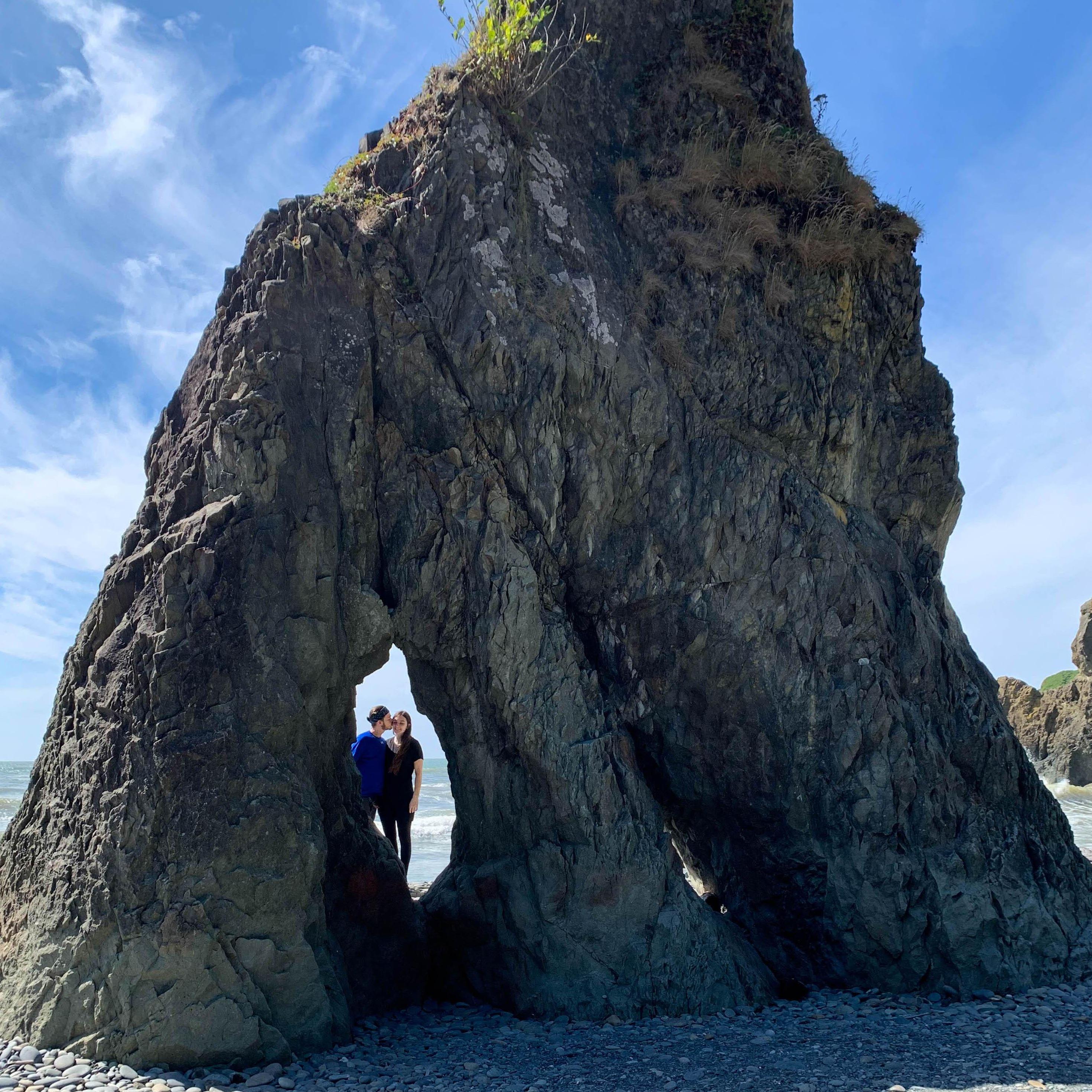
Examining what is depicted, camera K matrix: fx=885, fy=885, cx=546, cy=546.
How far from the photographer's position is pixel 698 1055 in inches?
255

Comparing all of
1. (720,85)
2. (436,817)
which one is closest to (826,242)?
(720,85)

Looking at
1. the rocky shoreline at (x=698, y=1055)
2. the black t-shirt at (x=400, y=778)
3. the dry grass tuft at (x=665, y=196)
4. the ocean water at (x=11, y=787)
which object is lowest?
the rocky shoreline at (x=698, y=1055)

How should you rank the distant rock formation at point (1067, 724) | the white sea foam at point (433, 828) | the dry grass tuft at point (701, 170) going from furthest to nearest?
the distant rock formation at point (1067, 724) < the white sea foam at point (433, 828) < the dry grass tuft at point (701, 170)

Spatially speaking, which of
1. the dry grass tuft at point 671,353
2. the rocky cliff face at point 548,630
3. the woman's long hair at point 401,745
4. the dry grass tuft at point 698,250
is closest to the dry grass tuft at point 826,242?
the rocky cliff face at point 548,630

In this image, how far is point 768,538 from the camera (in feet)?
29.2

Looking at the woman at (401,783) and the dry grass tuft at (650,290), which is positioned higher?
the dry grass tuft at (650,290)

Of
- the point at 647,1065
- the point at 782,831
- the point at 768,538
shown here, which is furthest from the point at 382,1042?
the point at 768,538

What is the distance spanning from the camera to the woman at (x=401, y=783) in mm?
9844

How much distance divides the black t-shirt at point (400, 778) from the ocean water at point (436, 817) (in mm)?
702

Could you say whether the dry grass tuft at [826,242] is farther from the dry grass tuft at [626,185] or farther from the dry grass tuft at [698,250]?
the dry grass tuft at [626,185]

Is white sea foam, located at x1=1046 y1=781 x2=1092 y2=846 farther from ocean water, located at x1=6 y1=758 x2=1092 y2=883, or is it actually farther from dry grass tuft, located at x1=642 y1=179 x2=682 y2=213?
dry grass tuft, located at x1=642 y1=179 x2=682 y2=213

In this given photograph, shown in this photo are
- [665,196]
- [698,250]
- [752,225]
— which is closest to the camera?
[698,250]

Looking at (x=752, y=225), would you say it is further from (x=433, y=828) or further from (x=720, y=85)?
(x=433, y=828)

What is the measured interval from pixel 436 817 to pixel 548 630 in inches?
792
